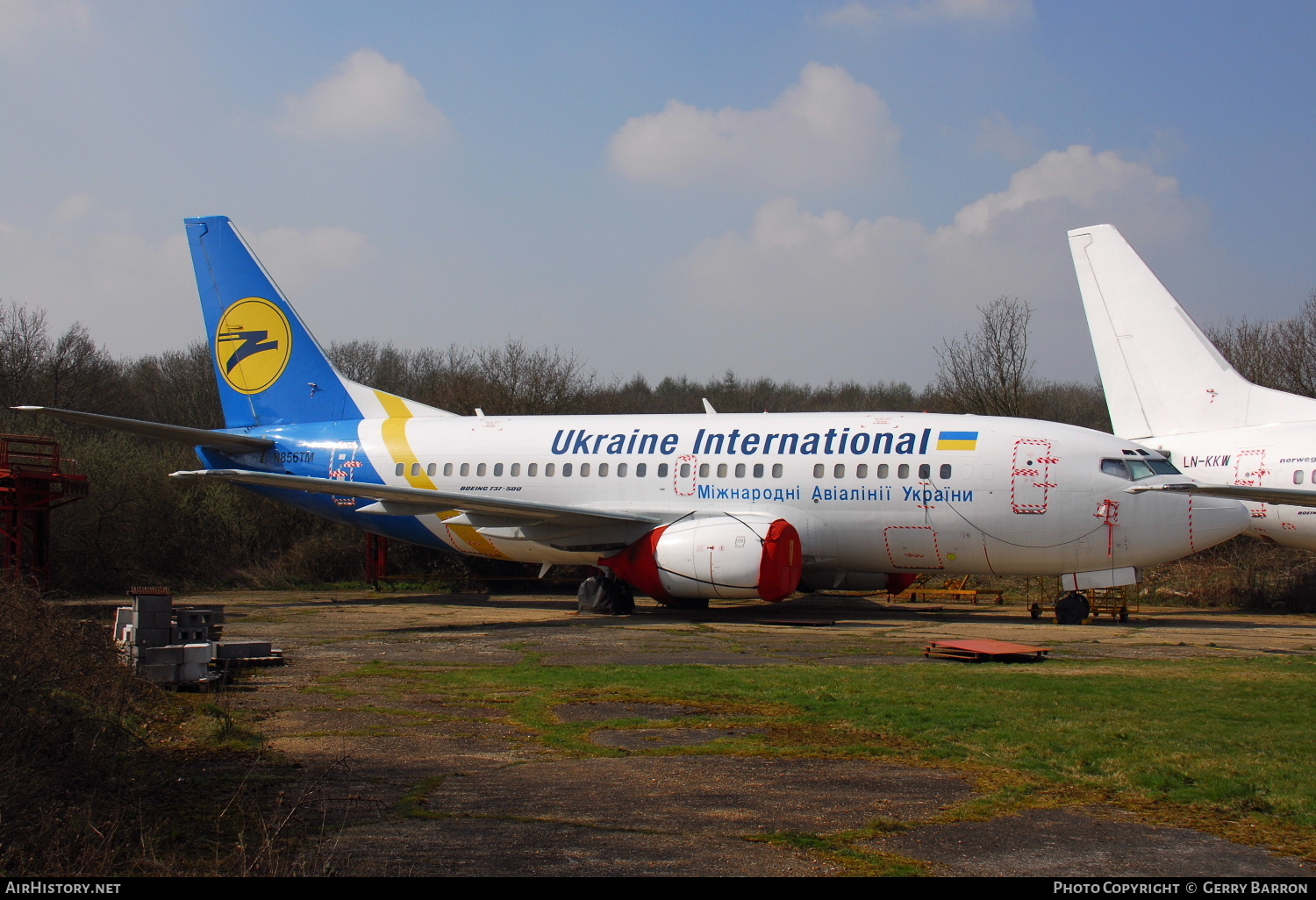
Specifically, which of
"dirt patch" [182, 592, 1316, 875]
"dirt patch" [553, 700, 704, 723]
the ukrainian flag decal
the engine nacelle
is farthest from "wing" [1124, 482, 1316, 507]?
"dirt patch" [553, 700, 704, 723]

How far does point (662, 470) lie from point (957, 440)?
214 inches

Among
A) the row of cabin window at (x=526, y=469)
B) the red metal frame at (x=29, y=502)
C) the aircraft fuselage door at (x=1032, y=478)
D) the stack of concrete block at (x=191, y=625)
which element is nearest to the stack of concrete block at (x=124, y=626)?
the stack of concrete block at (x=191, y=625)

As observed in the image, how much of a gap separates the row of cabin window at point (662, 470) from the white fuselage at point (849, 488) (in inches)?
1.0

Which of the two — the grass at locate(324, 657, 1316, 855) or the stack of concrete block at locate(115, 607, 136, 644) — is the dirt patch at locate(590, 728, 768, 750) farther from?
the stack of concrete block at locate(115, 607, 136, 644)

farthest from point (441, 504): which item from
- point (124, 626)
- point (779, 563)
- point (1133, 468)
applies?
point (1133, 468)

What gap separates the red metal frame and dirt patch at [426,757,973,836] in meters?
18.5

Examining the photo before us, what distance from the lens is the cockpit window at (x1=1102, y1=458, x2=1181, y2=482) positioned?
17359 mm

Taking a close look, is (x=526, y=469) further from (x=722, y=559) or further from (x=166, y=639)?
Result: (x=166, y=639)

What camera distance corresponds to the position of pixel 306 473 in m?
23.0

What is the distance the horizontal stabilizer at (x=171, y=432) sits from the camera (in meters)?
18.0

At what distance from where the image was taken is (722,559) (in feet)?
59.2
